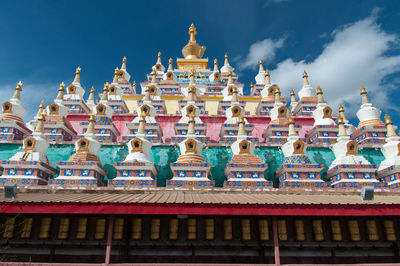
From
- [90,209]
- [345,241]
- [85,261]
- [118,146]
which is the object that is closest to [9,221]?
[85,261]

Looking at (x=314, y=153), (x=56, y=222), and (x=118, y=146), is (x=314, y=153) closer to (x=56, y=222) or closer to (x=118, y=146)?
(x=118, y=146)

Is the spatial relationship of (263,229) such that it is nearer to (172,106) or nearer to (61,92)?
(172,106)

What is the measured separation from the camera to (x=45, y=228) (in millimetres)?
10188

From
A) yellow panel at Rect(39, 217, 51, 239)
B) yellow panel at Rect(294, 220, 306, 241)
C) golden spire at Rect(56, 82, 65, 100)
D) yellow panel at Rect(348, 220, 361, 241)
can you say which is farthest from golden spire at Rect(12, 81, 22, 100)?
yellow panel at Rect(348, 220, 361, 241)

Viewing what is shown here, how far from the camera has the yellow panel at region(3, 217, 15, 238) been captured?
9.86 metres

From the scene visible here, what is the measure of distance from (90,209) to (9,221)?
4.19 metres

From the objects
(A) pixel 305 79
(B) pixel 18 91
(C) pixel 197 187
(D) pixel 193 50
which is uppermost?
(D) pixel 193 50

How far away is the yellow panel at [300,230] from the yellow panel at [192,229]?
3.56 meters

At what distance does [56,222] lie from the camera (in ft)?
34.1

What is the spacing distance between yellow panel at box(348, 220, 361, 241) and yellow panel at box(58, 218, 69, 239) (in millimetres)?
9806

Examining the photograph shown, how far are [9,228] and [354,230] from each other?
11843mm

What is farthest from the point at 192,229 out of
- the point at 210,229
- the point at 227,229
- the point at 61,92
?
the point at 61,92

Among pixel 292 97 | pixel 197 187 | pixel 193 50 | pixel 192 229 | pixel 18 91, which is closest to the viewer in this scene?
pixel 192 229

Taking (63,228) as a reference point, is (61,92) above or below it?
above
